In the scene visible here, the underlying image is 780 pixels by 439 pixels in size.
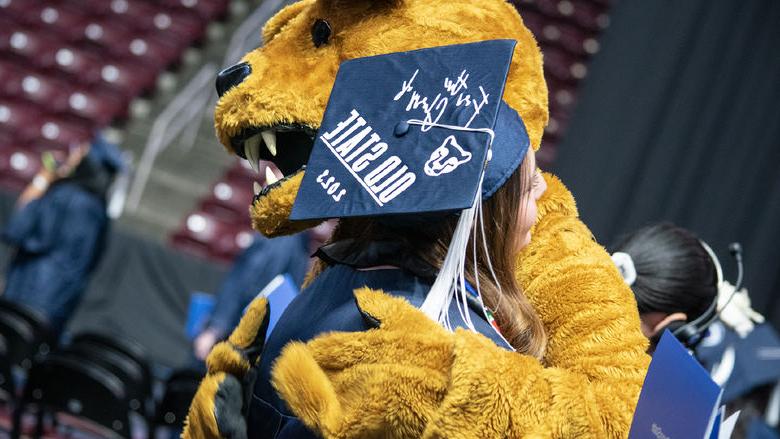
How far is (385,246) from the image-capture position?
1.10 metres

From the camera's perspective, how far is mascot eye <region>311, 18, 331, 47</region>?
3.89 ft

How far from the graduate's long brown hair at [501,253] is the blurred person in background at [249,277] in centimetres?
277

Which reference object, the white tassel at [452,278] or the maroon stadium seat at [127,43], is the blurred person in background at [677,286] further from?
the maroon stadium seat at [127,43]

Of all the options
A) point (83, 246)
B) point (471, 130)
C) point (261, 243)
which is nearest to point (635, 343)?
point (471, 130)

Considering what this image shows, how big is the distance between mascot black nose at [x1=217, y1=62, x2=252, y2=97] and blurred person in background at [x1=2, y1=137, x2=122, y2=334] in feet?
11.6

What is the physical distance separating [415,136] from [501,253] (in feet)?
0.57

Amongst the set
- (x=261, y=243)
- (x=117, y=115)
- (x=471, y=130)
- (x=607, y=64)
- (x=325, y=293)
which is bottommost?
(x=117, y=115)

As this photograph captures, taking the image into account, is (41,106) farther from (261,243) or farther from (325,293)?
(325,293)

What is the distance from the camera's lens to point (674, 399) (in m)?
0.95

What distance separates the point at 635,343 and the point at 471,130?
29cm

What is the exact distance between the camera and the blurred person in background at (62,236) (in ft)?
14.9

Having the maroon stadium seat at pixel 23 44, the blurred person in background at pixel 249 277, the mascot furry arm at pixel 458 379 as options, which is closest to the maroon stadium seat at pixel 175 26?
the maroon stadium seat at pixel 23 44

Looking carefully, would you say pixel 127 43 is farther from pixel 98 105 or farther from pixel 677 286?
pixel 677 286

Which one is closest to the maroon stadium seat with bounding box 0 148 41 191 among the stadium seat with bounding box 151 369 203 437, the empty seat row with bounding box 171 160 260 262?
the empty seat row with bounding box 171 160 260 262
